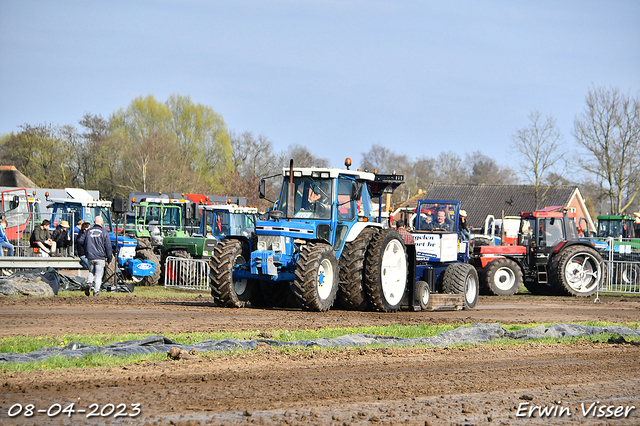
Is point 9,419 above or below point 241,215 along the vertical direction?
below

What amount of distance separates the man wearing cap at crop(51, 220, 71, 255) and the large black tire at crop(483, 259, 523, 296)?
40.3ft

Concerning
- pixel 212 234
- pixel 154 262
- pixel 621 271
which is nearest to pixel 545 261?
pixel 621 271

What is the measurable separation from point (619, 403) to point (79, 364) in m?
5.22

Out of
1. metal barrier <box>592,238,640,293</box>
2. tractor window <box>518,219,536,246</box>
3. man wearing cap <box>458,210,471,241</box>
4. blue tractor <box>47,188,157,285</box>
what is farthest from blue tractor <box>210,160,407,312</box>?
metal barrier <box>592,238,640,293</box>

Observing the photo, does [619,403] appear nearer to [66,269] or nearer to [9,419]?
[9,419]

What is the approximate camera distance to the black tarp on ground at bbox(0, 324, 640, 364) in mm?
7745

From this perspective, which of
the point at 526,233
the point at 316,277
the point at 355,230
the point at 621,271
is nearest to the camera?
the point at 316,277

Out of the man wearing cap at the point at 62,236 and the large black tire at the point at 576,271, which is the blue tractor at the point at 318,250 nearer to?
the man wearing cap at the point at 62,236

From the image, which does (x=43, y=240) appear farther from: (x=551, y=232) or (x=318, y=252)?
(x=551, y=232)

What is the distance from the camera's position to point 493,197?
218ft

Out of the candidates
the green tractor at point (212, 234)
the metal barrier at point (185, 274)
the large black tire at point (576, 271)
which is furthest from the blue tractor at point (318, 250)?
the large black tire at point (576, 271)

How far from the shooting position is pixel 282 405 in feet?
19.2

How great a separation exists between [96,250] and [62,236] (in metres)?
4.38

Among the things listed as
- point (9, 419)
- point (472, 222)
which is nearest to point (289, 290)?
point (9, 419)
